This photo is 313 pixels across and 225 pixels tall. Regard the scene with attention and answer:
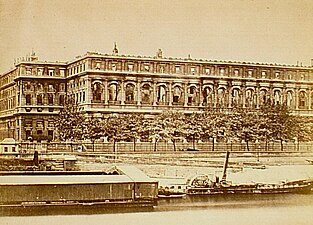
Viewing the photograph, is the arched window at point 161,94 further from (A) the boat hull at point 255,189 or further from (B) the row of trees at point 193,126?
(A) the boat hull at point 255,189

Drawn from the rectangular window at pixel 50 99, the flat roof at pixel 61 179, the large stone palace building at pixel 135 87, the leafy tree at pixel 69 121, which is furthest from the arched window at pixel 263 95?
the rectangular window at pixel 50 99

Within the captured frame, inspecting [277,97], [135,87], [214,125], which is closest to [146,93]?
[135,87]

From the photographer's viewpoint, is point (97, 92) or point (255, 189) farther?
point (255, 189)

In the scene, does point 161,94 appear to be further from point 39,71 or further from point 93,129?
point 39,71

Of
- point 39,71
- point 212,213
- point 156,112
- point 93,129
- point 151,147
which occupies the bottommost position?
point 212,213

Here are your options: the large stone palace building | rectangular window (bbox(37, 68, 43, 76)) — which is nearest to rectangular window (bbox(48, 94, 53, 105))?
the large stone palace building

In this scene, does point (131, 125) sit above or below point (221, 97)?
below

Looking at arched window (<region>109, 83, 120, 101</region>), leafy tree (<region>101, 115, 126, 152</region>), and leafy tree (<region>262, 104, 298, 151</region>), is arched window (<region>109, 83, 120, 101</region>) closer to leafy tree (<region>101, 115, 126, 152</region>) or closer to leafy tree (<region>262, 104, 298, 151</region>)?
leafy tree (<region>101, 115, 126, 152</region>)

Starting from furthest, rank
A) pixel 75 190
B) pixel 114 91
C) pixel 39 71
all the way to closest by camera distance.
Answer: pixel 114 91, pixel 39 71, pixel 75 190
